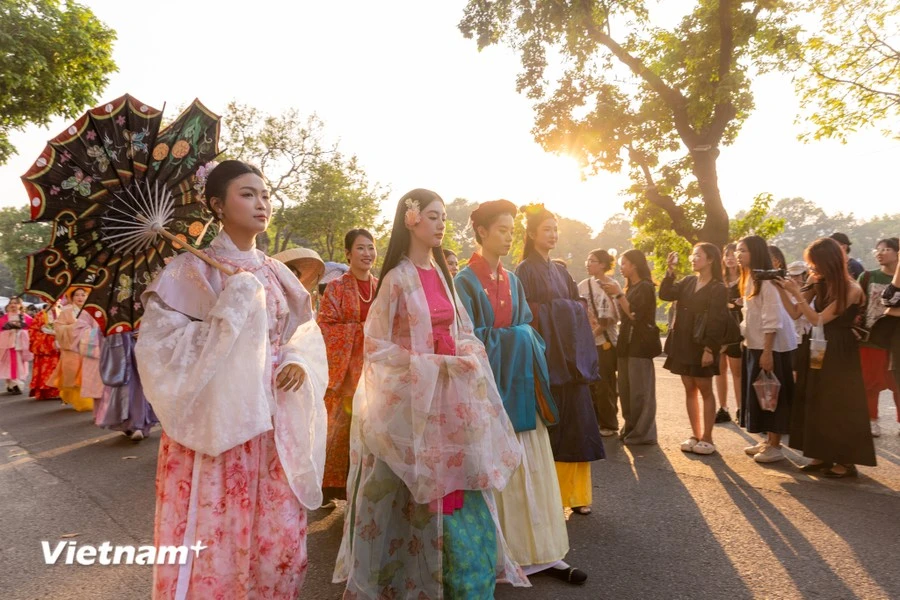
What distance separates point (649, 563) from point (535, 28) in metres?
15.1

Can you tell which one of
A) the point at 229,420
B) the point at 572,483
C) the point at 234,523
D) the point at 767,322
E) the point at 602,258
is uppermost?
the point at 602,258

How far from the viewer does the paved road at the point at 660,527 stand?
319cm

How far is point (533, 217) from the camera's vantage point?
4027mm

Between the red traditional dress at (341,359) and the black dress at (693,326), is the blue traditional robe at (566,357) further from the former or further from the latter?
the black dress at (693,326)

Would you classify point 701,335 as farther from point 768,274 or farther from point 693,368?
point 768,274

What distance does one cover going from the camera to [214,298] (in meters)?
2.45

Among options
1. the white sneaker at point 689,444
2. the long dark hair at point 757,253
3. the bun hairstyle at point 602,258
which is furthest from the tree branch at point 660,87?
the white sneaker at point 689,444

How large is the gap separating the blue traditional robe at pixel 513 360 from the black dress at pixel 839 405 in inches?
111

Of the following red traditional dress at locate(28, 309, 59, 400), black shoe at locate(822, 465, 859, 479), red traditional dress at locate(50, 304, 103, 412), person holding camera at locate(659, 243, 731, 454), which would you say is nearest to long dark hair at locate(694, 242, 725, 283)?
person holding camera at locate(659, 243, 731, 454)

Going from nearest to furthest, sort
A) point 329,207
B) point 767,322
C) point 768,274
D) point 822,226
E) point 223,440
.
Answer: point 223,440, point 768,274, point 767,322, point 329,207, point 822,226

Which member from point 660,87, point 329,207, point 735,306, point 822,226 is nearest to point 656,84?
point 660,87

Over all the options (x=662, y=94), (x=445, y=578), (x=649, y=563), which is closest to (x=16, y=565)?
(x=445, y=578)

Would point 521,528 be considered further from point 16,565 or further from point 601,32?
point 601,32

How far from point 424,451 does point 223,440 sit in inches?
35.3
